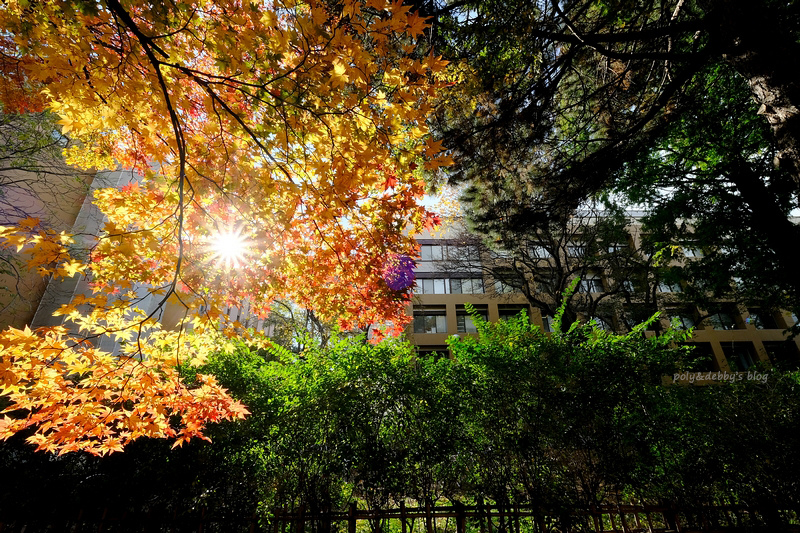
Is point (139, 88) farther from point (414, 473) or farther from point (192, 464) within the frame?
point (414, 473)

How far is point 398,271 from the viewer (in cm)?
454

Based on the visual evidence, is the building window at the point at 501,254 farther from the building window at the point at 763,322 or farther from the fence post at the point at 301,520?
the building window at the point at 763,322

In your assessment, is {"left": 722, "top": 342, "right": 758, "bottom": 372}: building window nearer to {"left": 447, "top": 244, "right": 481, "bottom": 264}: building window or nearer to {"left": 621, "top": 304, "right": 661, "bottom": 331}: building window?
{"left": 621, "top": 304, "right": 661, "bottom": 331}: building window

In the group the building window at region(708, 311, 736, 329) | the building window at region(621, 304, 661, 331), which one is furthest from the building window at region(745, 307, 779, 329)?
the building window at region(621, 304, 661, 331)

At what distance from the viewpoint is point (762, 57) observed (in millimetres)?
3412

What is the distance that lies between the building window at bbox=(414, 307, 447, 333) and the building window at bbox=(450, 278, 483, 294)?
190 cm

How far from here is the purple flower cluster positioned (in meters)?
4.45

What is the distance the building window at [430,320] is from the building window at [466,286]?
1901mm

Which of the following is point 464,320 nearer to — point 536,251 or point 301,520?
point 536,251

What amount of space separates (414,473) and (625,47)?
788cm

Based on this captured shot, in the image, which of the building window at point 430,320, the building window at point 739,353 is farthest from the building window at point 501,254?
the building window at point 739,353

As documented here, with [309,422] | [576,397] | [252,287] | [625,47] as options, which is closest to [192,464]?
[309,422]

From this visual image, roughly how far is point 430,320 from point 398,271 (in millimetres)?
19898

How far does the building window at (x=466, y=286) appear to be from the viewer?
24561 millimetres
